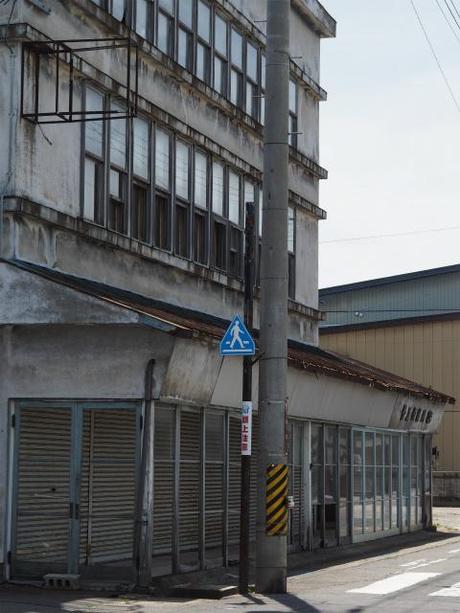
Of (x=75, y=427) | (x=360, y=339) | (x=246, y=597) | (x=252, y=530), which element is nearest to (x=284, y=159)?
(x=75, y=427)

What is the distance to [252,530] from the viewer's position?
1032 inches

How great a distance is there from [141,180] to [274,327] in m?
5.73

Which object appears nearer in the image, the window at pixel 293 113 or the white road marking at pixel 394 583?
the white road marking at pixel 394 583

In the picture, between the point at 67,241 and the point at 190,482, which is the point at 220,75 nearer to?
the point at 67,241

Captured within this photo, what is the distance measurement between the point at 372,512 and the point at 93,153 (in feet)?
45.3

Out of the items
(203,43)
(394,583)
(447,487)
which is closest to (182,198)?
(203,43)

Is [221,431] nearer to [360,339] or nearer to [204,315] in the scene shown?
[204,315]

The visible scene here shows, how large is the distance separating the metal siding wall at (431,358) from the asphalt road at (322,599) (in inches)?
1264

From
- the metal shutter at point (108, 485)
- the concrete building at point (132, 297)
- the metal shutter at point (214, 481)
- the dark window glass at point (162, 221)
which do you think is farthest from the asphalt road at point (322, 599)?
the dark window glass at point (162, 221)

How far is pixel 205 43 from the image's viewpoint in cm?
2711

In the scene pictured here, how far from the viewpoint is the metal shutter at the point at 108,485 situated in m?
20.4

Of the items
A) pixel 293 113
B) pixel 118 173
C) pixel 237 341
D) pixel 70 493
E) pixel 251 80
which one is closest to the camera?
pixel 237 341

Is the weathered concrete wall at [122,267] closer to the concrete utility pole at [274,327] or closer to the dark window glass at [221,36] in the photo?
the concrete utility pole at [274,327]

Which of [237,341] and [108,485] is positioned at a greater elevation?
[237,341]
